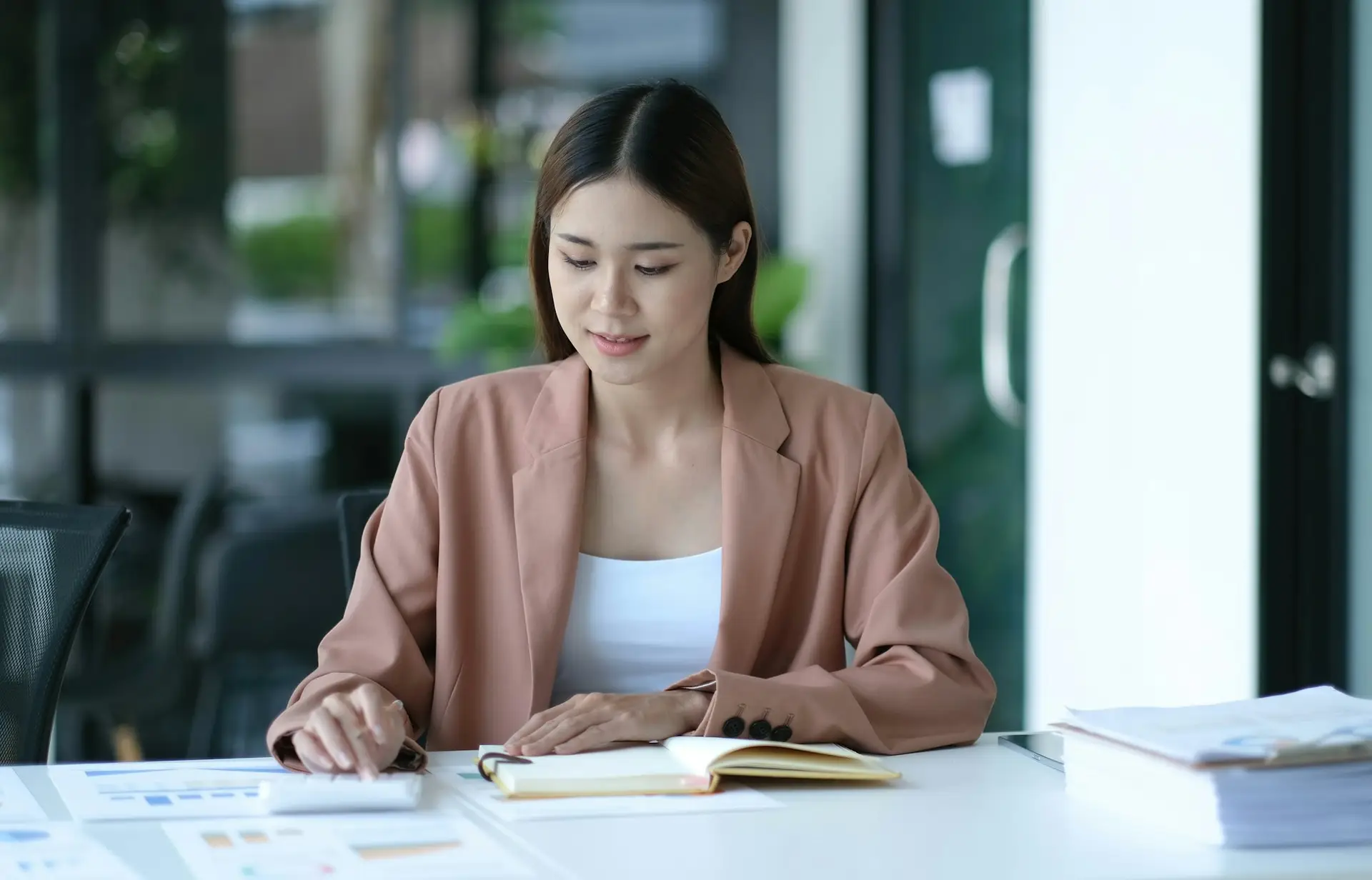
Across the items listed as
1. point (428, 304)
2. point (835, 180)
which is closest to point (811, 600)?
point (835, 180)

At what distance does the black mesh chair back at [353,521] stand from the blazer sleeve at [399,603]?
7cm

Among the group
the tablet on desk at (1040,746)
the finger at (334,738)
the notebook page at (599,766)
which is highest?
the finger at (334,738)

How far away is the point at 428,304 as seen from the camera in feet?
18.2

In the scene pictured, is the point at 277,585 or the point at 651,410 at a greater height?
the point at 651,410

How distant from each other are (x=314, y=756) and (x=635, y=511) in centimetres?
57

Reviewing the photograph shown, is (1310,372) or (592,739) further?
(1310,372)

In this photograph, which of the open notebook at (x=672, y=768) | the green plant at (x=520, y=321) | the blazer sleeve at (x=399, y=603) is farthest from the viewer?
the green plant at (x=520, y=321)

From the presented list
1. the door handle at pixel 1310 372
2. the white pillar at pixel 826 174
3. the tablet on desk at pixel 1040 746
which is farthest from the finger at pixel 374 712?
the white pillar at pixel 826 174

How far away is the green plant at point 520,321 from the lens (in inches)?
179

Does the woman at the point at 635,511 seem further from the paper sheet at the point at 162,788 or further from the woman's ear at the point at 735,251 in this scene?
the paper sheet at the point at 162,788

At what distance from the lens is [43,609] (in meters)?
1.94

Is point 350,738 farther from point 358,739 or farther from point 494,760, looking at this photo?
point 494,760

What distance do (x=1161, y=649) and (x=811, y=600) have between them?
5.61 ft

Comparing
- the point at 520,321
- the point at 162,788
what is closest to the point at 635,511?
the point at 162,788
